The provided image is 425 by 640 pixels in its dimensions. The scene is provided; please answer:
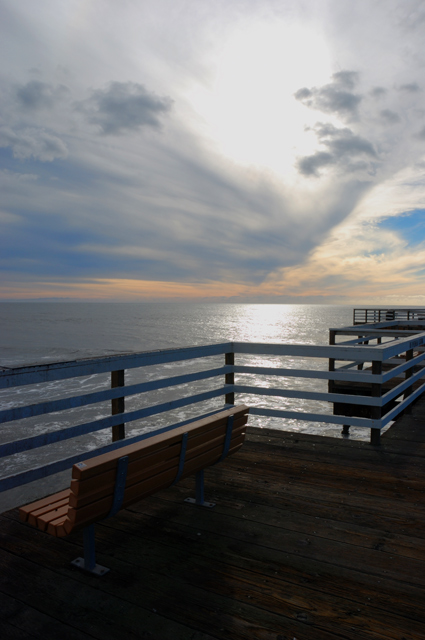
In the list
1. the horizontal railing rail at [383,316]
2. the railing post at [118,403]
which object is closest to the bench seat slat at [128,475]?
the railing post at [118,403]

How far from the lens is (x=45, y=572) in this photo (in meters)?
2.68

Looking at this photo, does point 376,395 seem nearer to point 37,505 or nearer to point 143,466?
point 143,466

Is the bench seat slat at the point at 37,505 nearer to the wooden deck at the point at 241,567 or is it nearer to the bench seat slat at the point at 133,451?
the wooden deck at the point at 241,567

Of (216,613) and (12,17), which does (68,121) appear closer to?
(12,17)

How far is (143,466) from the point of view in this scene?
104 inches

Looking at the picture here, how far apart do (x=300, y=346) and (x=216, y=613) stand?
343cm

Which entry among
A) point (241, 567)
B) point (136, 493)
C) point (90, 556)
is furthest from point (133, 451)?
point (241, 567)

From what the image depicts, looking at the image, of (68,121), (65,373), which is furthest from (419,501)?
(68,121)

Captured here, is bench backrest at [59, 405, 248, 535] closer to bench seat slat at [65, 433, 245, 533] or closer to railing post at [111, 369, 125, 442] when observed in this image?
bench seat slat at [65, 433, 245, 533]

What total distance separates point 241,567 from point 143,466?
1.01 m

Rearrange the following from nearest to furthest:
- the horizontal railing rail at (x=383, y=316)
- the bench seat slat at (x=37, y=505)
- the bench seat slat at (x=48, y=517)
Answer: the bench seat slat at (x=48, y=517) < the bench seat slat at (x=37, y=505) < the horizontal railing rail at (x=383, y=316)

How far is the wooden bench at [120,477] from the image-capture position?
2254mm

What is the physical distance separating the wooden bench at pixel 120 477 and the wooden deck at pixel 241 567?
0.33m

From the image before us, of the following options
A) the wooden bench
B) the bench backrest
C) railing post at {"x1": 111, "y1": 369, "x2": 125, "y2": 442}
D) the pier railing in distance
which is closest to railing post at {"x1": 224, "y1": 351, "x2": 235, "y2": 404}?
the pier railing in distance
